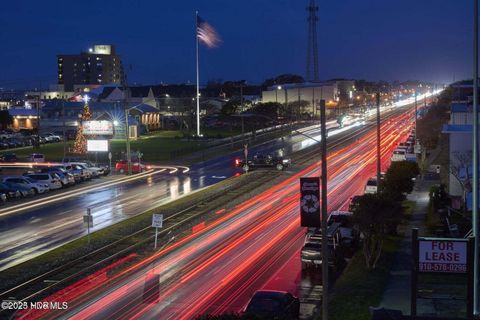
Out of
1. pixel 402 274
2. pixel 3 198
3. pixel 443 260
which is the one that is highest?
pixel 443 260

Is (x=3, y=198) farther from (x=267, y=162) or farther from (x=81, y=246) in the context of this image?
(x=267, y=162)

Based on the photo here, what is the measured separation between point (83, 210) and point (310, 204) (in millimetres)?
22731

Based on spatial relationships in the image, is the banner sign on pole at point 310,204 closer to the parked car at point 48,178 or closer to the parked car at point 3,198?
the parked car at point 3,198

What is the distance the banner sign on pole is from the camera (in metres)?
16.2

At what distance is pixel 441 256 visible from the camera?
52.3ft

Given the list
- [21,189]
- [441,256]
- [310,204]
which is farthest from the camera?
[21,189]

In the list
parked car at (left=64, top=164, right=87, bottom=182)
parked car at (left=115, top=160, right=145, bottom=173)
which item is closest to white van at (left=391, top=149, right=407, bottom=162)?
parked car at (left=115, top=160, right=145, bottom=173)

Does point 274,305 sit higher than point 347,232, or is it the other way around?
point 274,305

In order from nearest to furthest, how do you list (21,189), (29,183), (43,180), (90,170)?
(21,189)
(29,183)
(43,180)
(90,170)

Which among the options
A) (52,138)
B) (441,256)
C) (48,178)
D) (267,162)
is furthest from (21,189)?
(52,138)

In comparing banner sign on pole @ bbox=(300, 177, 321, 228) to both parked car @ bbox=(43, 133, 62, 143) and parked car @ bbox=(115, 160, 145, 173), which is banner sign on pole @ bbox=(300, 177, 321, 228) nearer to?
parked car @ bbox=(115, 160, 145, 173)

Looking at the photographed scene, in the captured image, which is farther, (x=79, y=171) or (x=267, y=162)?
(x=267, y=162)

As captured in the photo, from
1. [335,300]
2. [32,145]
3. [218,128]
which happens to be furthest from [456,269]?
[218,128]

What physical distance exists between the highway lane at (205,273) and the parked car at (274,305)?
1.39m
